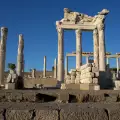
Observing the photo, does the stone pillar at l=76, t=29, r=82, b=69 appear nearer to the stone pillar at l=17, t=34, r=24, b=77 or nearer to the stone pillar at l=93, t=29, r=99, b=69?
the stone pillar at l=93, t=29, r=99, b=69

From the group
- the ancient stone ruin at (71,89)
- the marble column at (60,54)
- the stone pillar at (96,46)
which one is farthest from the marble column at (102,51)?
the marble column at (60,54)

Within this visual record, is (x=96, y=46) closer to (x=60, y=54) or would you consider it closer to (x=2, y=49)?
(x=60, y=54)

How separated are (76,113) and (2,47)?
23.2m

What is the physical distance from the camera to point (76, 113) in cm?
389

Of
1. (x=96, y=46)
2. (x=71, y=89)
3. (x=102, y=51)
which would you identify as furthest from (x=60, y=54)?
(x=71, y=89)

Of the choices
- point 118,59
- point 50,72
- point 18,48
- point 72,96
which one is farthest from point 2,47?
point 50,72

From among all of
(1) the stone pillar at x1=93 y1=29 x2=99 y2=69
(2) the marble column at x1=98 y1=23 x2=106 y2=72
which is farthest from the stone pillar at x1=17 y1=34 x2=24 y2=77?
(1) the stone pillar at x1=93 y1=29 x2=99 y2=69

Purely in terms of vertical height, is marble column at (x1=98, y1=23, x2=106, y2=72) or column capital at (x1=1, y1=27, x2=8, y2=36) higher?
column capital at (x1=1, y1=27, x2=8, y2=36)

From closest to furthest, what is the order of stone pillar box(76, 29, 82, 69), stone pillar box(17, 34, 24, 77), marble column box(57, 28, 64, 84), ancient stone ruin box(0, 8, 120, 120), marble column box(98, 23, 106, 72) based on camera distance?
1. ancient stone ruin box(0, 8, 120, 120)
2. stone pillar box(17, 34, 24, 77)
3. marble column box(98, 23, 106, 72)
4. marble column box(57, 28, 64, 84)
5. stone pillar box(76, 29, 82, 69)

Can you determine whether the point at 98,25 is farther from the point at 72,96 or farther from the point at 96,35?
the point at 72,96

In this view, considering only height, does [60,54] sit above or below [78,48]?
below

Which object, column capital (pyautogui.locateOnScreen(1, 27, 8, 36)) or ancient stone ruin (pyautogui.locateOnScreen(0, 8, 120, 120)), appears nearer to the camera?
ancient stone ruin (pyautogui.locateOnScreen(0, 8, 120, 120))

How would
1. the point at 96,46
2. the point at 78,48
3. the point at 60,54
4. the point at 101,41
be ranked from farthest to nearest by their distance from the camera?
the point at 78,48 < the point at 96,46 < the point at 60,54 < the point at 101,41

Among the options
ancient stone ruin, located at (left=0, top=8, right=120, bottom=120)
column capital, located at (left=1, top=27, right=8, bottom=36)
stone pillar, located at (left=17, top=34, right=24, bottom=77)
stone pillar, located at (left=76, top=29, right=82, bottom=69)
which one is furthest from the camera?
stone pillar, located at (left=76, top=29, right=82, bottom=69)
